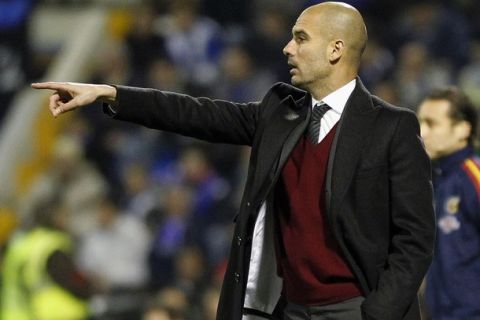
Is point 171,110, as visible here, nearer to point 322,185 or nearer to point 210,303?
point 322,185

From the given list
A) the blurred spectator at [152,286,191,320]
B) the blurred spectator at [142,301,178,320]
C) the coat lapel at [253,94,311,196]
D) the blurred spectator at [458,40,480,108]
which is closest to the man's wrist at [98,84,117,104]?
the coat lapel at [253,94,311,196]

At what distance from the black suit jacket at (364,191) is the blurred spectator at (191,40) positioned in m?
6.81

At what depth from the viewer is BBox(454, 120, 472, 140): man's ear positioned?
5.38 m

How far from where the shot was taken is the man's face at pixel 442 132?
17.6ft

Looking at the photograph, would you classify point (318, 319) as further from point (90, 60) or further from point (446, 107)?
point (90, 60)

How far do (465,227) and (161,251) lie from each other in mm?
4700

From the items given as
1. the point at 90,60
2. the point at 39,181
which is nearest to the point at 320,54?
the point at 39,181

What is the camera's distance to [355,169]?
3.94m

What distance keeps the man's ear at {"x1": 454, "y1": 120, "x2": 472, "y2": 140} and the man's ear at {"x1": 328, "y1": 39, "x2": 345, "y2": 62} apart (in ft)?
4.84

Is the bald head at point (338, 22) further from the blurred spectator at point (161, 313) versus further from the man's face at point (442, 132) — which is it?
the blurred spectator at point (161, 313)

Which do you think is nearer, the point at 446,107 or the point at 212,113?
the point at 212,113

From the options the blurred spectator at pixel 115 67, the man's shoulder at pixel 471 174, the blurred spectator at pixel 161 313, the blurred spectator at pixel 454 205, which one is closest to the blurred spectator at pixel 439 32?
the blurred spectator at pixel 115 67

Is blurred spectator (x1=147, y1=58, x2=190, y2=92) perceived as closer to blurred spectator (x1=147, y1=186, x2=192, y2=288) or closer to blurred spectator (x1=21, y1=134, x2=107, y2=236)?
blurred spectator (x1=21, y1=134, x2=107, y2=236)

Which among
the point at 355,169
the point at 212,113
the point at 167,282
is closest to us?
the point at 355,169
